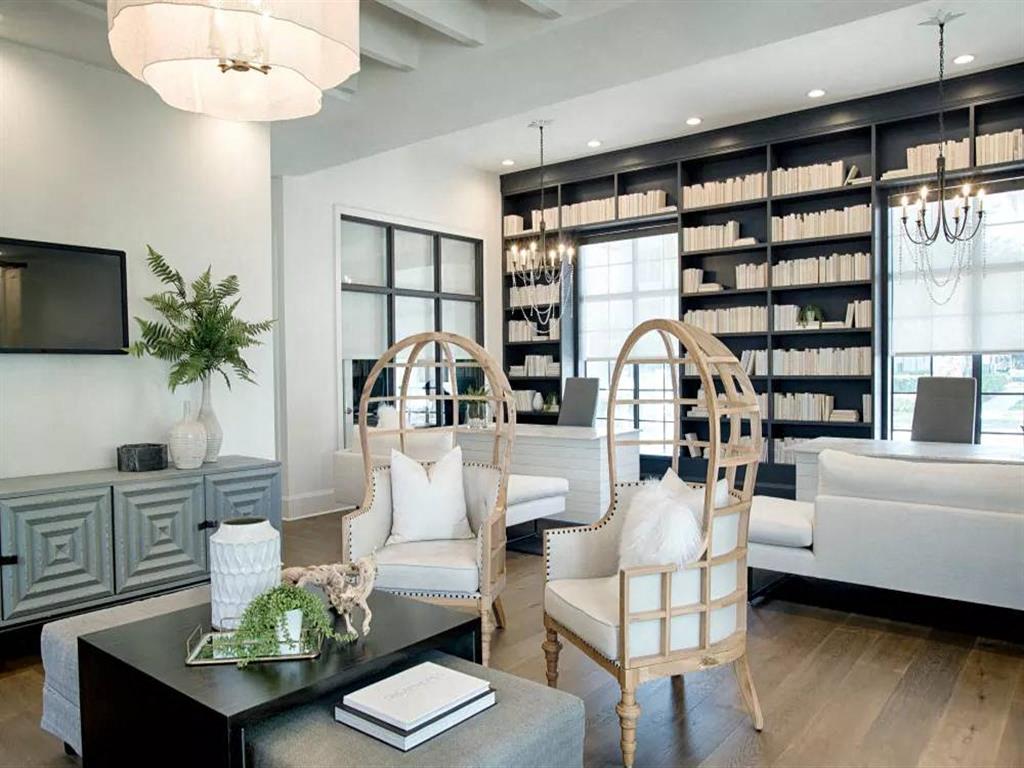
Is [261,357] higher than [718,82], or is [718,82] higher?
[718,82]

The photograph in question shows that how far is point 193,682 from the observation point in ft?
5.88

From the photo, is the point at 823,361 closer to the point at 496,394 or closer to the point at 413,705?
the point at 496,394

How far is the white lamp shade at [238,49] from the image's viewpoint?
205 cm

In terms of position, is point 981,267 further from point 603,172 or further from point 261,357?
point 261,357

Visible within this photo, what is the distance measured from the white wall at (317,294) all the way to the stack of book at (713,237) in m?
2.74

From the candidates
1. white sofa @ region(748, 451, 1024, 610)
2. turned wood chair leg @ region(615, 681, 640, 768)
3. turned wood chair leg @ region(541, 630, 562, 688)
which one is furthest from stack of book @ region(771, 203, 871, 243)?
turned wood chair leg @ region(615, 681, 640, 768)

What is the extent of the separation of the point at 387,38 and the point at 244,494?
2.57m

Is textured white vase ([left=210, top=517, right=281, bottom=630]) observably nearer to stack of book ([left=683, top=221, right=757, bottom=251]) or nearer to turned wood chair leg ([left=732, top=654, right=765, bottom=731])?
turned wood chair leg ([left=732, top=654, right=765, bottom=731])

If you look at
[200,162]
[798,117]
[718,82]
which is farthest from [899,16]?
[200,162]

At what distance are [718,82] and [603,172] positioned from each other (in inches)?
83.3

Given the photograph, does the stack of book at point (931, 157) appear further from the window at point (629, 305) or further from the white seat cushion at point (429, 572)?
the white seat cushion at point (429, 572)

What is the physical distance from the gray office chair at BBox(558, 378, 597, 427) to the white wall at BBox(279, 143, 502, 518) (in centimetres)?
211

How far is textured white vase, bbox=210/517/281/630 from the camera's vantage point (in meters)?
2.15

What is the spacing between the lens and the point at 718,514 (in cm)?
244
